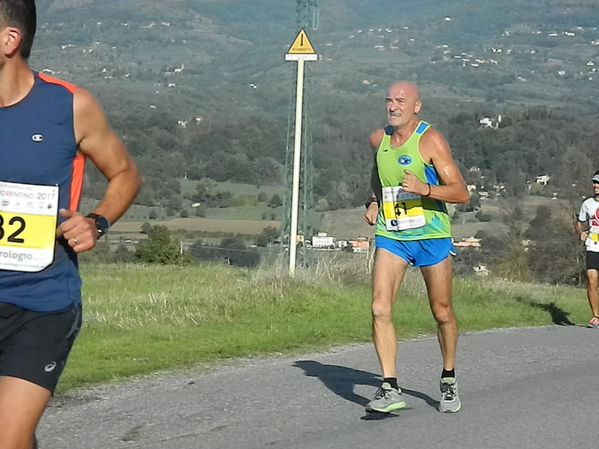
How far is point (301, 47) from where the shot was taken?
20188mm

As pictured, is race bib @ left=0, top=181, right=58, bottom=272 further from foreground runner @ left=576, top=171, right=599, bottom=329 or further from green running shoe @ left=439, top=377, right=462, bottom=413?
foreground runner @ left=576, top=171, right=599, bottom=329

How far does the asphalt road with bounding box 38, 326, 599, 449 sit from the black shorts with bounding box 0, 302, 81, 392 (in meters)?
2.53

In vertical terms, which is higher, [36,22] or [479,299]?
[36,22]

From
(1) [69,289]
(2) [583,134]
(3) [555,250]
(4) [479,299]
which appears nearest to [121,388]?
(1) [69,289]

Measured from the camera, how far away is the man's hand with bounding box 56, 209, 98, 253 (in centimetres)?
444

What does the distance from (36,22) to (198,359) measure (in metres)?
6.00

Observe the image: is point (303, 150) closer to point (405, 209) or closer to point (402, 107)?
point (402, 107)

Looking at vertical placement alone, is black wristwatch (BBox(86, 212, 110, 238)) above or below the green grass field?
above

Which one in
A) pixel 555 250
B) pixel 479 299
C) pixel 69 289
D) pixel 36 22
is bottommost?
pixel 555 250

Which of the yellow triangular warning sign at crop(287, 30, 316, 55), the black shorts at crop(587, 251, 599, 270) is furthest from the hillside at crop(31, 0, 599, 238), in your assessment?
the black shorts at crop(587, 251, 599, 270)

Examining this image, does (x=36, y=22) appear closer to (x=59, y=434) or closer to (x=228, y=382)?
(x=59, y=434)

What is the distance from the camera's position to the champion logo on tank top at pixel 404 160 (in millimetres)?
8141

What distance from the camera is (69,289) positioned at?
459 centimetres

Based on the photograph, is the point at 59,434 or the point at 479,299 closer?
the point at 59,434
